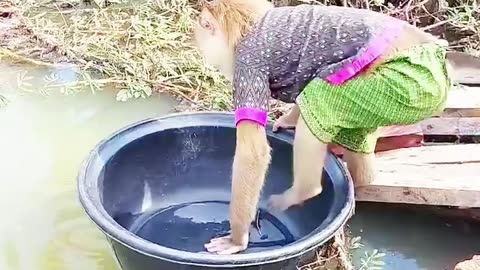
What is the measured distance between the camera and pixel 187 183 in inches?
98.0

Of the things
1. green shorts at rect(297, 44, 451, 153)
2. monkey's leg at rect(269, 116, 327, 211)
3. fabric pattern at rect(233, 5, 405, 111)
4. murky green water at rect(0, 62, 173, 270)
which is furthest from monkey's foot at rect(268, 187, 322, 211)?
murky green water at rect(0, 62, 173, 270)

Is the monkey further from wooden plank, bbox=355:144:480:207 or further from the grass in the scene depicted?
the grass

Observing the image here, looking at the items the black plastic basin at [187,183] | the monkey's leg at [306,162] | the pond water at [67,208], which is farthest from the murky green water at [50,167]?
the monkey's leg at [306,162]

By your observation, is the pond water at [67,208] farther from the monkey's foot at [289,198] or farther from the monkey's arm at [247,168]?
the monkey's arm at [247,168]

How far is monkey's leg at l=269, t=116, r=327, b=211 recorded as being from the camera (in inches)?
82.4

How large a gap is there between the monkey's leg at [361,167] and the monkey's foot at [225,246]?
1.42 feet

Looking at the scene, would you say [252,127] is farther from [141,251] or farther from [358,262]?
[358,262]

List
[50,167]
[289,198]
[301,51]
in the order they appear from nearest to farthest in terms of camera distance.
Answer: [301,51], [289,198], [50,167]

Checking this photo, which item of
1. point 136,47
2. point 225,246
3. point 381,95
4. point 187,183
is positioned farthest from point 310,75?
point 136,47

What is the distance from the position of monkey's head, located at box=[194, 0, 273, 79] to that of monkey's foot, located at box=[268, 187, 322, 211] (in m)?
0.39

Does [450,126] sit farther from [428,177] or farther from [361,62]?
[361,62]

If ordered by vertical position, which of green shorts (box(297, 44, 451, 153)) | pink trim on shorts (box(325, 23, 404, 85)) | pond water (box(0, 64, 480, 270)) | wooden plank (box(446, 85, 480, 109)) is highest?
pink trim on shorts (box(325, 23, 404, 85))

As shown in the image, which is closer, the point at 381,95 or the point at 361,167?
the point at 381,95

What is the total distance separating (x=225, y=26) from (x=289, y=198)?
546 mm
